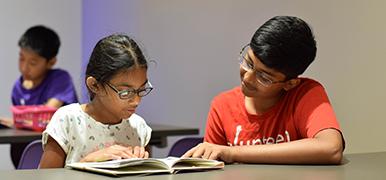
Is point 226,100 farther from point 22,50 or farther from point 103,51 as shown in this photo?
point 22,50

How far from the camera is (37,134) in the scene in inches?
125

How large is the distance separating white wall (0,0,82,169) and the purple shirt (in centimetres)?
114

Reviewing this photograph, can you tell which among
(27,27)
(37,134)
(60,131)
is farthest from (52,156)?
(27,27)

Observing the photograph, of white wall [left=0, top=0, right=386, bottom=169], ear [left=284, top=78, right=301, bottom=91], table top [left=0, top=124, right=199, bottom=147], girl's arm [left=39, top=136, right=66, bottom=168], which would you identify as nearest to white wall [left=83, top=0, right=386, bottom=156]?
white wall [left=0, top=0, right=386, bottom=169]

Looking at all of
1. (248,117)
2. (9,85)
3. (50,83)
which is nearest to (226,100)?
(248,117)

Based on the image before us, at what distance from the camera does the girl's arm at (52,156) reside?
6.40 feet

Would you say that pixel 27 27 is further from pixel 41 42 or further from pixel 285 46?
pixel 285 46

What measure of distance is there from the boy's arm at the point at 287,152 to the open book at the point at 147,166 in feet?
0.31

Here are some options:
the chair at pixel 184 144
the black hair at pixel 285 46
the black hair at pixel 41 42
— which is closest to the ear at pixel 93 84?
the black hair at pixel 285 46

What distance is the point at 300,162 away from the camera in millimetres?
1872

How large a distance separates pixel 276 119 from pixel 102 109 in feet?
1.81

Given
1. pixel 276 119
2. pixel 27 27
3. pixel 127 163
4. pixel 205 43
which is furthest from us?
pixel 27 27

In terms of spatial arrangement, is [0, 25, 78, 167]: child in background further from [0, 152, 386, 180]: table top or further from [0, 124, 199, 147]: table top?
[0, 152, 386, 180]: table top

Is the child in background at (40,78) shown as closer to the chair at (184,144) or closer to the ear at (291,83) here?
the chair at (184,144)
